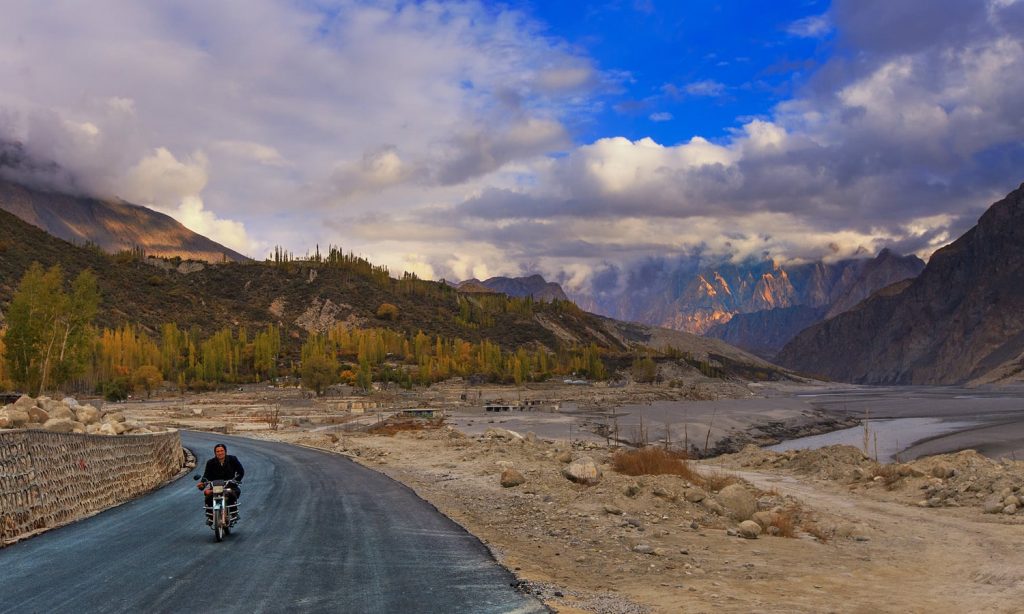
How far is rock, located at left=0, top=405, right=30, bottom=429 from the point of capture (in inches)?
958

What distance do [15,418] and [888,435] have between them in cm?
7150

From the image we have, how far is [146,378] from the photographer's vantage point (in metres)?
136

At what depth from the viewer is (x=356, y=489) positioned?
84.9 feet

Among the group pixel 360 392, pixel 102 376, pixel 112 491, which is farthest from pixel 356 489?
pixel 102 376

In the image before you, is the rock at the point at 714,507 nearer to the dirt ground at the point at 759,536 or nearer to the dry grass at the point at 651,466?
the dirt ground at the point at 759,536

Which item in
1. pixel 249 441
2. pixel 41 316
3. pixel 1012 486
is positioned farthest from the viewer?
pixel 41 316

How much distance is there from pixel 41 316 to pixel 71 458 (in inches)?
2167

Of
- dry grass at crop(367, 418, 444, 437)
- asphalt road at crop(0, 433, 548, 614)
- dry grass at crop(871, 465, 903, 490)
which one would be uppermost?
asphalt road at crop(0, 433, 548, 614)

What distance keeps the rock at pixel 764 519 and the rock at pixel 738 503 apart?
40 centimetres

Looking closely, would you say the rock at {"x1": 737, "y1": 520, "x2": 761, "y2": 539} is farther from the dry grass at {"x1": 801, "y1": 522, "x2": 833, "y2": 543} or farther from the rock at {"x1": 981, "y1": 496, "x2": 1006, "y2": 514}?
the rock at {"x1": 981, "y1": 496, "x2": 1006, "y2": 514}

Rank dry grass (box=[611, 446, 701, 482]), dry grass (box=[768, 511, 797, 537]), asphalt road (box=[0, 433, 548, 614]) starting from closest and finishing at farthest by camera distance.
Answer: asphalt road (box=[0, 433, 548, 614]) < dry grass (box=[768, 511, 797, 537]) < dry grass (box=[611, 446, 701, 482])

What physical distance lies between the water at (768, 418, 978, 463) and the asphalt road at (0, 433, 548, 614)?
41141 millimetres

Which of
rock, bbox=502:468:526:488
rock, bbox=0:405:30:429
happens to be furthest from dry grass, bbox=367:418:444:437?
rock, bbox=0:405:30:429

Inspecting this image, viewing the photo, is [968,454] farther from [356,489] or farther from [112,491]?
[112,491]
